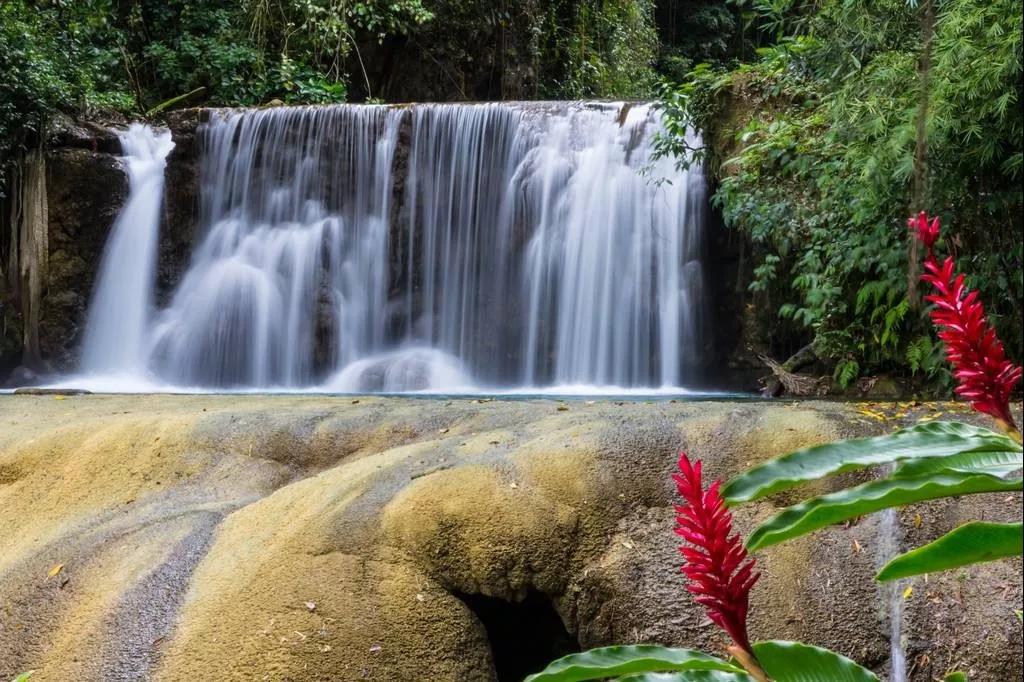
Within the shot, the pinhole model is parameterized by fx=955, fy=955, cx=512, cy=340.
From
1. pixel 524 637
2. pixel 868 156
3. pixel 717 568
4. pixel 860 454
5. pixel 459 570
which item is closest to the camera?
pixel 717 568

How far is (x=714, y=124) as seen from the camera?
934cm

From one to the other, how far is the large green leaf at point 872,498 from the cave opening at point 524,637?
9.85ft

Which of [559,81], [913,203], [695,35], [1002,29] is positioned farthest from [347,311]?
[695,35]

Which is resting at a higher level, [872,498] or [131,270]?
[131,270]

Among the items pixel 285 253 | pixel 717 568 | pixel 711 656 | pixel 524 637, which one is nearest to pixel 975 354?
pixel 717 568

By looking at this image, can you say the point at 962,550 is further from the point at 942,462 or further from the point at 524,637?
the point at 524,637

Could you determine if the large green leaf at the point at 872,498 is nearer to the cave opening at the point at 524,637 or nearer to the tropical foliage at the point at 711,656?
the tropical foliage at the point at 711,656

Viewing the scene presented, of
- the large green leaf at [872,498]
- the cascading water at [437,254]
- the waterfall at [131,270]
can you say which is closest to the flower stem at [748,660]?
the large green leaf at [872,498]

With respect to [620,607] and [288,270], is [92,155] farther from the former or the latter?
[620,607]

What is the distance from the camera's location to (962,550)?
93cm

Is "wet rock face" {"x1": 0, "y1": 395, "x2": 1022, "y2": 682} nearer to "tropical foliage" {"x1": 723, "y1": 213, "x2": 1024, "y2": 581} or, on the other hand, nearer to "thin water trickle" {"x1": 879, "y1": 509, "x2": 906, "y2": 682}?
"thin water trickle" {"x1": 879, "y1": 509, "x2": 906, "y2": 682}

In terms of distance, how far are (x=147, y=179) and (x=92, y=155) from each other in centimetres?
75

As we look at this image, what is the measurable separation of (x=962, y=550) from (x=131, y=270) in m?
12.5

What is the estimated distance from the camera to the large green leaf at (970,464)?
3.12 feet
